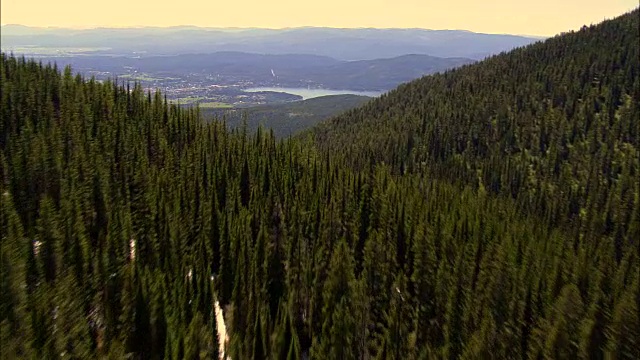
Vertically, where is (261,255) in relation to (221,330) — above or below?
above

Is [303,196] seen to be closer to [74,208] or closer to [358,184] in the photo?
[358,184]

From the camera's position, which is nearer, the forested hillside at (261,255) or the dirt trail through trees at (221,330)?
the forested hillside at (261,255)

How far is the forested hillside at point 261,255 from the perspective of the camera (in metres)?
57.6

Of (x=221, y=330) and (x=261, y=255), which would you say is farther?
(x=261, y=255)

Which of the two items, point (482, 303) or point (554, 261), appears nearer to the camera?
point (482, 303)

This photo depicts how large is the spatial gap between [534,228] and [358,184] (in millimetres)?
49895

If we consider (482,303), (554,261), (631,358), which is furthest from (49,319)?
(554,261)

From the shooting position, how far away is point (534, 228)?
128375 mm

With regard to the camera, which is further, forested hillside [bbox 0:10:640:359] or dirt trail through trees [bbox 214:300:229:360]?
dirt trail through trees [bbox 214:300:229:360]

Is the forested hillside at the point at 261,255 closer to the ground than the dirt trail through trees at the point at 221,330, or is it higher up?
higher up

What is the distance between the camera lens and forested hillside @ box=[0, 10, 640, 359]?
2267 inches

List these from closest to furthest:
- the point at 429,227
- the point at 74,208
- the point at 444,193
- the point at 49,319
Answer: the point at 49,319 → the point at 74,208 → the point at 429,227 → the point at 444,193

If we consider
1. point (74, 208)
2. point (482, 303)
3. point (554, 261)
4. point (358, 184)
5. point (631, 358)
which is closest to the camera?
point (631, 358)

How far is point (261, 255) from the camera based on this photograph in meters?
85.3
